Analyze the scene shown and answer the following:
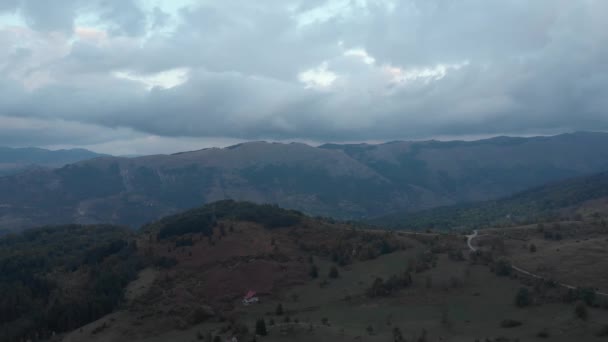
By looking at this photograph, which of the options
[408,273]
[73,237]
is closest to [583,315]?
[408,273]

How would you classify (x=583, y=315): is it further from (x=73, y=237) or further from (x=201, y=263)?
(x=73, y=237)

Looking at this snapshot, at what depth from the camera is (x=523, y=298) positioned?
6291 centimetres

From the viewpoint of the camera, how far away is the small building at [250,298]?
3120 inches

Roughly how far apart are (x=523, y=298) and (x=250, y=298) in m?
43.2

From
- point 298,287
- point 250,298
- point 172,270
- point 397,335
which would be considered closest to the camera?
point 397,335

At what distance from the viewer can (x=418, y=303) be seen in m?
71.0

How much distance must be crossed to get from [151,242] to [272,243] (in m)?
33.3

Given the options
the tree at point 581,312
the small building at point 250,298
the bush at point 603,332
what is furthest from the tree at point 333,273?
the bush at point 603,332

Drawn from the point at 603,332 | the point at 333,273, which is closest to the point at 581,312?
the point at 603,332

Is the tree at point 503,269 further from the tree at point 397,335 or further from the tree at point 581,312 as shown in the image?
the tree at point 397,335

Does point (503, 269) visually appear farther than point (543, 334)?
Yes

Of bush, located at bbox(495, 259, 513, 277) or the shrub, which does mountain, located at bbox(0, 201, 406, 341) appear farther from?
the shrub

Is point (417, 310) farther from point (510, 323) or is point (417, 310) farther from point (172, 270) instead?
point (172, 270)

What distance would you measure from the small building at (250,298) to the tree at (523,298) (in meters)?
41.1
